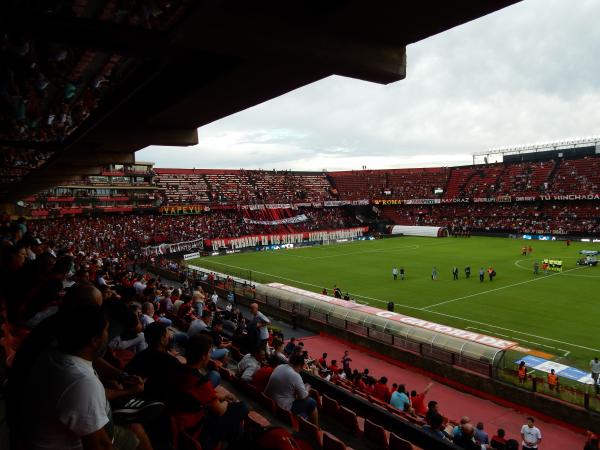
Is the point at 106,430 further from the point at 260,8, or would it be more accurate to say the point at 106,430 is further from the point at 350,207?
the point at 350,207

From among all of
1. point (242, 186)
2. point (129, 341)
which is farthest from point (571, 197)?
point (129, 341)

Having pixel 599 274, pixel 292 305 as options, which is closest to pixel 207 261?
pixel 292 305

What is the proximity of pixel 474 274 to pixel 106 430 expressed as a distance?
3808 centimetres

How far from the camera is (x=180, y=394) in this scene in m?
4.30

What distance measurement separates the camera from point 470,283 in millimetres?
34219

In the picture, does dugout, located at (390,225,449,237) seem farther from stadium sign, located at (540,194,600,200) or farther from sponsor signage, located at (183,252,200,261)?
sponsor signage, located at (183,252,200,261)

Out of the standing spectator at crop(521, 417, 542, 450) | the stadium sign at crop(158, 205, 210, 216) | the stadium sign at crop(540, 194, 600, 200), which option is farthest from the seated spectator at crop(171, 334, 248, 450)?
the stadium sign at crop(540, 194, 600, 200)

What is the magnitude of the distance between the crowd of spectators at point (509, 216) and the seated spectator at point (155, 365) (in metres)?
65.9

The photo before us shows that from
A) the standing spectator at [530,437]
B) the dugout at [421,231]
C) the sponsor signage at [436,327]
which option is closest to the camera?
the standing spectator at [530,437]

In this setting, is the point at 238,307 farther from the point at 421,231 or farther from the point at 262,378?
the point at 421,231

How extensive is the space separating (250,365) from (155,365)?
291 centimetres

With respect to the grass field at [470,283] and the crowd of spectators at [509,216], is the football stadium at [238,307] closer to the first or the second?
the grass field at [470,283]

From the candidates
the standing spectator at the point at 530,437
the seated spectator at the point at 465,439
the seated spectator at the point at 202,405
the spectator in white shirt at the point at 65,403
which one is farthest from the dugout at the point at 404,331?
the spectator in white shirt at the point at 65,403

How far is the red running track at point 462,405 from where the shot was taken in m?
13.7
